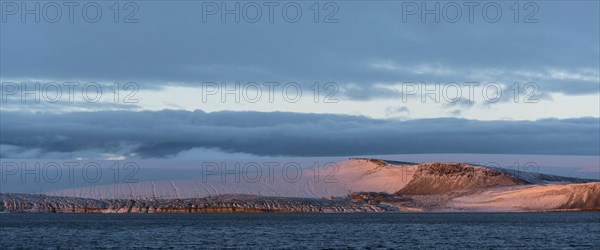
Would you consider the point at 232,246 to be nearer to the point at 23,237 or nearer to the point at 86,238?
the point at 86,238

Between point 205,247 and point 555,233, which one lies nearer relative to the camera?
point 205,247

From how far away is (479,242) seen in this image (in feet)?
353

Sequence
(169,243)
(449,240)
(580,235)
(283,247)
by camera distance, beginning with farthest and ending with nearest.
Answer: (580,235) → (449,240) → (169,243) → (283,247)

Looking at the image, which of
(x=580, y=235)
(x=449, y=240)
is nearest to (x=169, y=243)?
(x=449, y=240)

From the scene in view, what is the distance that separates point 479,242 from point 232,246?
1041 inches

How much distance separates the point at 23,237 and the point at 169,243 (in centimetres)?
2076

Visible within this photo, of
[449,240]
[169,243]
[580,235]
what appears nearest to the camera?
[169,243]

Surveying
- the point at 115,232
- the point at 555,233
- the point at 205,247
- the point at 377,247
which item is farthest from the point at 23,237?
the point at 555,233

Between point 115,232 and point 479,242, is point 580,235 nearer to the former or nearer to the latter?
point 479,242

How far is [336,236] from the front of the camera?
118m

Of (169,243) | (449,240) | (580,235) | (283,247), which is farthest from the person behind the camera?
(580,235)

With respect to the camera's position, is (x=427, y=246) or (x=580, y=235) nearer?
(x=427, y=246)

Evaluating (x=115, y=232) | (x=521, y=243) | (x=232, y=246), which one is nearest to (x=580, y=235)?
(x=521, y=243)

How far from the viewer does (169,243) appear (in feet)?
341
